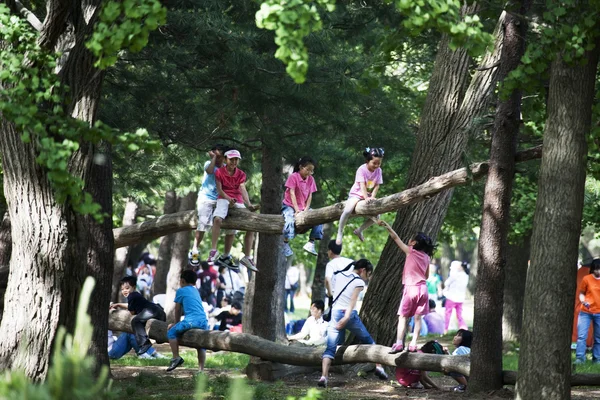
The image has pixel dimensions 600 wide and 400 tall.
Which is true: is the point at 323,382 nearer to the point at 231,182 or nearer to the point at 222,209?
the point at 222,209

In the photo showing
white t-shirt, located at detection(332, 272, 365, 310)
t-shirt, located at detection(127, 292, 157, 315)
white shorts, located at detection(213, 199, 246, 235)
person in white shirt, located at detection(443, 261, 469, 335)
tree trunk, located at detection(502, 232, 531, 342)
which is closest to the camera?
→ white t-shirt, located at detection(332, 272, 365, 310)

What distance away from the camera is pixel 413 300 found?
34.3ft

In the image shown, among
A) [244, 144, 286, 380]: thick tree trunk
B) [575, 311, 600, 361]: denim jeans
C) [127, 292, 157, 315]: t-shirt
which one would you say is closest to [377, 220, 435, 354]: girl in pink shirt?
[244, 144, 286, 380]: thick tree trunk

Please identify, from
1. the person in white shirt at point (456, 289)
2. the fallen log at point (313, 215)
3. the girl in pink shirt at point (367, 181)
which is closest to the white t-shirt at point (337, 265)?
the girl in pink shirt at point (367, 181)

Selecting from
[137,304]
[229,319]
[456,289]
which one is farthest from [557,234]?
[456,289]

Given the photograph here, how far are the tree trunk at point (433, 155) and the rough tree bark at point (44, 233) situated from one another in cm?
516

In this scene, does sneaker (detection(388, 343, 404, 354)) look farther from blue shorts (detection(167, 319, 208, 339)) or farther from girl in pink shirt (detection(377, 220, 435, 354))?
blue shorts (detection(167, 319, 208, 339))

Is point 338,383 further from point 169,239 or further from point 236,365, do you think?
point 169,239

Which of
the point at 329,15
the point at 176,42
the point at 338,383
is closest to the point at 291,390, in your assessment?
the point at 338,383

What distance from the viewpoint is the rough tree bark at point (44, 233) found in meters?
7.50

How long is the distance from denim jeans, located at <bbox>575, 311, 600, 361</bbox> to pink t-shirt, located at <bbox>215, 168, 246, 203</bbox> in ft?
20.6

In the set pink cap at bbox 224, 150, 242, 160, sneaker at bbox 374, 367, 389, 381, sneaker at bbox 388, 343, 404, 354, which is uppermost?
pink cap at bbox 224, 150, 242, 160

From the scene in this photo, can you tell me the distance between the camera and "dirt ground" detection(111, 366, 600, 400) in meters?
9.88

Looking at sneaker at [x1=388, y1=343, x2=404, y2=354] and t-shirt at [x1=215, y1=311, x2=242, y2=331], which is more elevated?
t-shirt at [x1=215, y1=311, x2=242, y2=331]
